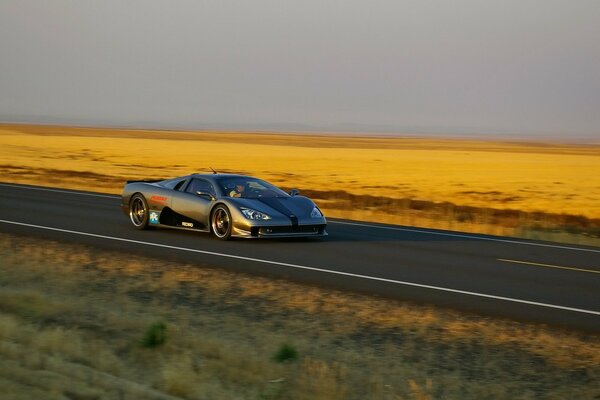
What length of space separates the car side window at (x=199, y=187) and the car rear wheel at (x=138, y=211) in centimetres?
108

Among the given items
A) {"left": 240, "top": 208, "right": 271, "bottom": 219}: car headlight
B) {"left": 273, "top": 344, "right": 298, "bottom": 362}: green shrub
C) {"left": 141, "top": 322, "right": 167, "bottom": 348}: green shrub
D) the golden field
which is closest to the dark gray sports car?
{"left": 240, "top": 208, "right": 271, "bottom": 219}: car headlight

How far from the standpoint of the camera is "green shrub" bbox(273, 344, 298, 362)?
9.18 m

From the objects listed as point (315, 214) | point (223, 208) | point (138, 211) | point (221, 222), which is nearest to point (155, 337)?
point (223, 208)

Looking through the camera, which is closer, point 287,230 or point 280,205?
point 287,230

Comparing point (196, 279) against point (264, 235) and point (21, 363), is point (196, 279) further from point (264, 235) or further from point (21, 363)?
point (21, 363)

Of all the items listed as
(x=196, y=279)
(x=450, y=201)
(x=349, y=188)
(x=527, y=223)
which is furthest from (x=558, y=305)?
(x=349, y=188)

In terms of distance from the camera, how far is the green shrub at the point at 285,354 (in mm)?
9180

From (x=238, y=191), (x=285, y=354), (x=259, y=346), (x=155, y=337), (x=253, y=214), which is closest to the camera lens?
(x=285, y=354)

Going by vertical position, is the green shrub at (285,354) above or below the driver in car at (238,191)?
below

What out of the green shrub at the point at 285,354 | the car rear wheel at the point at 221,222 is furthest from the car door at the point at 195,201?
the green shrub at the point at 285,354

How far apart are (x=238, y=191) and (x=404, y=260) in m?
3.54

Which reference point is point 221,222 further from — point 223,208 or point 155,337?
point 155,337

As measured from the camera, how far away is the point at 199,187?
689 inches

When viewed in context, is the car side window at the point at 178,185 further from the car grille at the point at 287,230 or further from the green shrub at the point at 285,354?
Result: the green shrub at the point at 285,354
